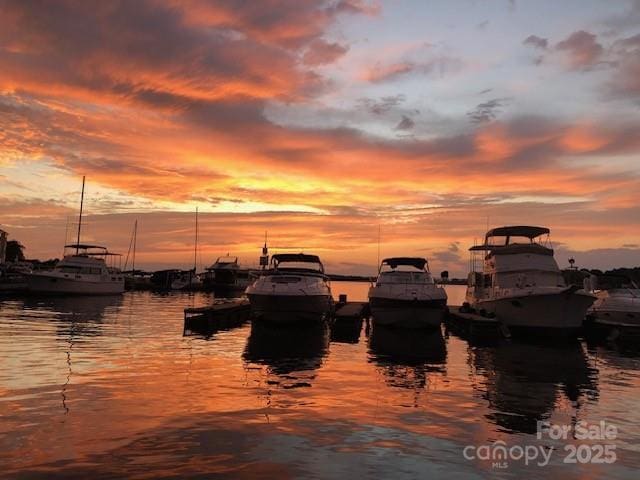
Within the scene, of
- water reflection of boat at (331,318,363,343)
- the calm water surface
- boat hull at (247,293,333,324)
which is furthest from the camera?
boat hull at (247,293,333,324)

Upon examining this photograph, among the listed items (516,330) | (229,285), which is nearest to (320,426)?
(516,330)

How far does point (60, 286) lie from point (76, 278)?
1680 mm

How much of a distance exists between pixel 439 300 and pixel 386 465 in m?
20.2

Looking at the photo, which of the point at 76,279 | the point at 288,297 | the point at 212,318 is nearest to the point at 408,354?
the point at 288,297

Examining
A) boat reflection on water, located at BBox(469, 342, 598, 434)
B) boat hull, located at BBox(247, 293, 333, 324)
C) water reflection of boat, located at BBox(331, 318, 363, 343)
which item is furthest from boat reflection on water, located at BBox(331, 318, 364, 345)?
boat reflection on water, located at BBox(469, 342, 598, 434)

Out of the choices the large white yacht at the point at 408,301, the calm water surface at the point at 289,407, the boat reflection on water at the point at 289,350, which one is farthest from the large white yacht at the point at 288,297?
the calm water surface at the point at 289,407

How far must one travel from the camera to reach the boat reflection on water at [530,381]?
1173 cm

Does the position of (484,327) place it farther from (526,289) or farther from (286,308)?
(286,308)

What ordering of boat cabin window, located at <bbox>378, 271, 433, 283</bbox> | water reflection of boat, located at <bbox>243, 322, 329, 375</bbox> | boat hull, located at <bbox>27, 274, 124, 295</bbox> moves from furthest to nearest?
1. boat hull, located at <bbox>27, 274, 124, 295</bbox>
2. boat cabin window, located at <bbox>378, 271, 433, 283</bbox>
3. water reflection of boat, located at <bbox>243, 322, 329, 375</bbox>

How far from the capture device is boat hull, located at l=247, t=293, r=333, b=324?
27578mm

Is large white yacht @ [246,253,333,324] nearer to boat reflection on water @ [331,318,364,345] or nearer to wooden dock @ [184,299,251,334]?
boat reflection on water @ [331,318,364,345]

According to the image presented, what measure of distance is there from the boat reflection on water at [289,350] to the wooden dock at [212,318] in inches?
81.5

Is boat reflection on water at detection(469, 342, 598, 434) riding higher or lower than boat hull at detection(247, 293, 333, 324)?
lower

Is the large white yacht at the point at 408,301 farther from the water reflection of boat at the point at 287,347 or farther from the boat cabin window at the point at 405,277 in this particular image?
the water reflection of boat at the point at 287,347
